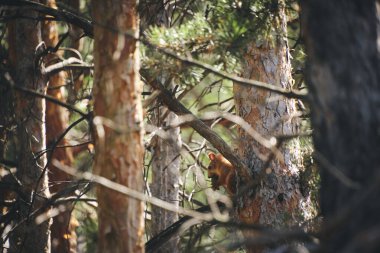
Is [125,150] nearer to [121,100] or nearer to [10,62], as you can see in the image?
[121,100]

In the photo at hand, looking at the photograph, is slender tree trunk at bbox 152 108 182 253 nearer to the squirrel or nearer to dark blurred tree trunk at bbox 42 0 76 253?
dark blurred tree trunk at bbox 42 0 76 253

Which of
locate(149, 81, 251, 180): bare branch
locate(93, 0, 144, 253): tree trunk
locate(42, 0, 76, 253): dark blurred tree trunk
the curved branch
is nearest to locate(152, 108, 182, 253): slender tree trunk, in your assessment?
locate(42, 0, 76, 253): dark blurred tree trunk

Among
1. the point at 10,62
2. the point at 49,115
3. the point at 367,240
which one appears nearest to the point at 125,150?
the point at 367,240

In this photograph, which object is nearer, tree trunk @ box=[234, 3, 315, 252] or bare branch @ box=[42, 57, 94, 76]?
tree trunk @ box=[234, 3, 315, 252]

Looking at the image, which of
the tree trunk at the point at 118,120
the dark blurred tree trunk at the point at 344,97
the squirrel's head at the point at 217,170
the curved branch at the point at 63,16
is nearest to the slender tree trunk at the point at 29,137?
the curved branch at the point at 63,16

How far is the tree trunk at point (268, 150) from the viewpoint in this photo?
4730 mm

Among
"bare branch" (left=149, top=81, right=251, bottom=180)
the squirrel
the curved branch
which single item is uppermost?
the curved branch

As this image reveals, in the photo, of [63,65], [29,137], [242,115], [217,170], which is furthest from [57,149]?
[242,115]

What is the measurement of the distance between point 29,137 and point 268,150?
2556mm

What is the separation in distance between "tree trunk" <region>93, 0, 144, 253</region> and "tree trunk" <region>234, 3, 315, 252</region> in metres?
1.41

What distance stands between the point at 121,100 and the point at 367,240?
1.95 meters

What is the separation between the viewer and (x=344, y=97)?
2.42 metres

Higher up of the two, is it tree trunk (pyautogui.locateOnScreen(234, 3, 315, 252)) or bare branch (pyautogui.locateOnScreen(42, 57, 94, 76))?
bare branch (pyautogui.locateOnScreen(42, 57, 94, 76))

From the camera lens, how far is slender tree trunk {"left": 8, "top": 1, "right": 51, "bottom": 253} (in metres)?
5.99
